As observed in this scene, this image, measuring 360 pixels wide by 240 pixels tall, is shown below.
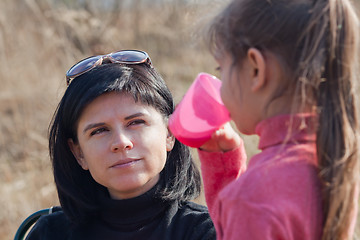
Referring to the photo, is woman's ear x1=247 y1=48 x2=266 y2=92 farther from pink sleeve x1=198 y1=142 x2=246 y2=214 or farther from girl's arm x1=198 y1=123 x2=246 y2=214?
pink sleeve x1=198 y1=142 x2=246 y2=214

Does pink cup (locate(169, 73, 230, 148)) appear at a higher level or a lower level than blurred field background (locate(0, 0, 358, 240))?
lower

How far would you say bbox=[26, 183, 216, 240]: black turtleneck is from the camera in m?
2.19

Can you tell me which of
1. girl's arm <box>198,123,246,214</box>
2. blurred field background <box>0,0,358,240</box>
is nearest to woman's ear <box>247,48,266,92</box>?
girl's arm <box>198,123,246,214</box>

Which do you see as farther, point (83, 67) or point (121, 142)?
point (83, 67)

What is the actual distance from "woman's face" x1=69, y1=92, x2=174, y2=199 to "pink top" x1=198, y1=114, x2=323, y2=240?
71 centimetres

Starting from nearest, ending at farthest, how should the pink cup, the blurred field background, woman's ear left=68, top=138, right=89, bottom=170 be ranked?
the pink cup → woman's ear left=68, top=138, right=89, bottom=170 → the blurred field background

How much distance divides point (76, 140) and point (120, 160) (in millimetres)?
320

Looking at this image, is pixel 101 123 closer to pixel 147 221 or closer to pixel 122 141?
pixel 122 141

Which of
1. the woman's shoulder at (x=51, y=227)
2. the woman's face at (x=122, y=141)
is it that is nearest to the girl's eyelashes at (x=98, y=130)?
the woman's face at (x=122, y=141)

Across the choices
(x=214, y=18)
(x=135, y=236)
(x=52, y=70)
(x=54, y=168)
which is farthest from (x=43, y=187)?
(x=214, y=18)

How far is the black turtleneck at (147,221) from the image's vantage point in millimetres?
2186

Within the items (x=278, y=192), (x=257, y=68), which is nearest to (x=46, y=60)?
(x=257, y=68)

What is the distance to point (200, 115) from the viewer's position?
1.66m

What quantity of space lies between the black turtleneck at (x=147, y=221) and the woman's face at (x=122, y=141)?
2.4 inches
